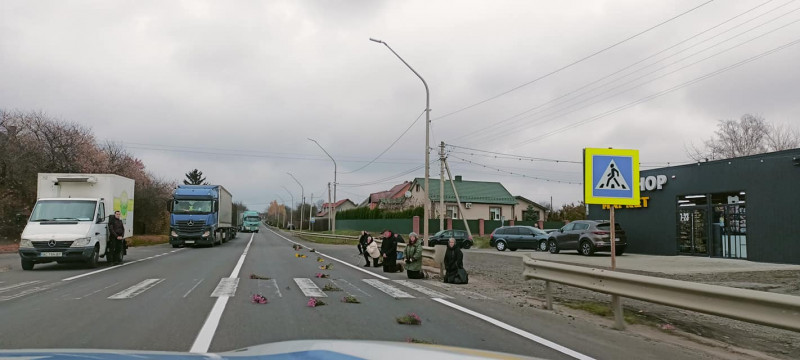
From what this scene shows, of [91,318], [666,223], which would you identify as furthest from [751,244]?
[91,318]

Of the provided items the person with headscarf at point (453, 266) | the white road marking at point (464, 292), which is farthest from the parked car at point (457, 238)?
the white road marking at point (464, 292)

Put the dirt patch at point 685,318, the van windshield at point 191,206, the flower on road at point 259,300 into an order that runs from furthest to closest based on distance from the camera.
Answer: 1. the van windshield at point 191,206
2. the flower on road at point 259,300
3. the dirt patch at point 685,318

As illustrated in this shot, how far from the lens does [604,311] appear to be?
29.3 ft

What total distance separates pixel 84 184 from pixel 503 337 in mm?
15520

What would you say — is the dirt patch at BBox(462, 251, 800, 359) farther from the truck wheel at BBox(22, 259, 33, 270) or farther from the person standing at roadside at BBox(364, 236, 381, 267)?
the truck wheel at BBox(22, 259, 33, 270)

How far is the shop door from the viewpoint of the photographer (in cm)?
2362

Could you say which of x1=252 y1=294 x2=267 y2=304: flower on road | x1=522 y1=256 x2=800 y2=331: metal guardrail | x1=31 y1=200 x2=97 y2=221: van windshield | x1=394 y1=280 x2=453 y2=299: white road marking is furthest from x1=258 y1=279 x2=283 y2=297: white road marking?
x1=31 y1=200 x2=97 y2=221: van windshield

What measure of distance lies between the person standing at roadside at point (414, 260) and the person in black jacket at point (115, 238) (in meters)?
9.37

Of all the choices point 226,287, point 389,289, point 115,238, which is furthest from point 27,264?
point 389,289

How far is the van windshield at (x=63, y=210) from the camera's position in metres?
15.6

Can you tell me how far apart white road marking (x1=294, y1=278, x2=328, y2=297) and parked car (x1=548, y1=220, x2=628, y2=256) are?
623 inches

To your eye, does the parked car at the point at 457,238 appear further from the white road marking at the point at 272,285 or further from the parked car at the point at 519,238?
the white road marking at the point at 272,285

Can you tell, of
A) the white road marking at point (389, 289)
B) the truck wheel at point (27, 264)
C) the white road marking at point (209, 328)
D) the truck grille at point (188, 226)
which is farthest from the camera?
the truck grille at point (188, 226)

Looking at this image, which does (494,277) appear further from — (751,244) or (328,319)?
(751,244)
